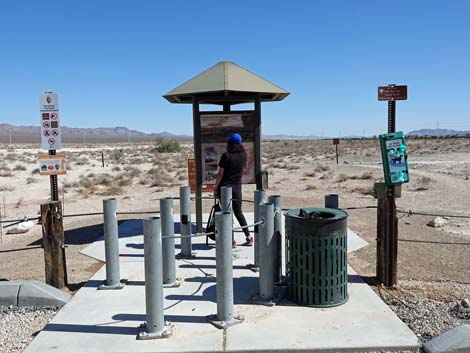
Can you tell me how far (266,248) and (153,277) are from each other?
4.44 ft

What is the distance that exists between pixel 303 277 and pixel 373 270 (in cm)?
196

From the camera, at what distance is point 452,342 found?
404cm

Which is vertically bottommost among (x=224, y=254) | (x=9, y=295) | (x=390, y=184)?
(x=9, y=295)

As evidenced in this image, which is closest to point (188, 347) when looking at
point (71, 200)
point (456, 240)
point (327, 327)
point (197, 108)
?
point (327, 327)

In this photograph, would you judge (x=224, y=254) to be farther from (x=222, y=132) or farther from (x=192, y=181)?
(x=192, y=181)

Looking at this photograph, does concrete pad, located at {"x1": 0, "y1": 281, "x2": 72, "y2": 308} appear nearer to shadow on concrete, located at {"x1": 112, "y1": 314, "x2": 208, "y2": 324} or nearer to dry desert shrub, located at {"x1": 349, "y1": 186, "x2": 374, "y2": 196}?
shadow on concrete, located at {"x1": 112, "y1": 314, "x2": 208, "y2": 324}

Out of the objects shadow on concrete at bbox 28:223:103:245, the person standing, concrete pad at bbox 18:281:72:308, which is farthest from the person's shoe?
concrete pad at bbox 18:281:72:308

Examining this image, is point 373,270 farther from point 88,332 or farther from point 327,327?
point 88,332

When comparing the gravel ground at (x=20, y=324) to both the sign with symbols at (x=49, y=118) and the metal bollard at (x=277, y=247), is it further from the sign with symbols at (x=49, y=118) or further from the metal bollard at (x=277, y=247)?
the metal bollard at (x=277, y=247)

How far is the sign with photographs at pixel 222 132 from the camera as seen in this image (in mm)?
8820

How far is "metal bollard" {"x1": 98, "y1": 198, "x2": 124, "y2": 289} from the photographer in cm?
579

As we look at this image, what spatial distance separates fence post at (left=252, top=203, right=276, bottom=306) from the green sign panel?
1.55 m

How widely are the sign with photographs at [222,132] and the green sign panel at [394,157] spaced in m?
3.56

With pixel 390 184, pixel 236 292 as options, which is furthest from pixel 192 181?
pixel 390 184
